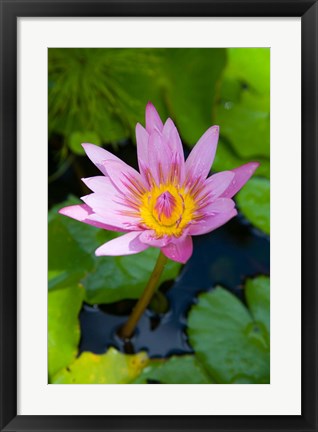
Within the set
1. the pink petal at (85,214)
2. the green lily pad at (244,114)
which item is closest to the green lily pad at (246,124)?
the green lily pad at (244,114)

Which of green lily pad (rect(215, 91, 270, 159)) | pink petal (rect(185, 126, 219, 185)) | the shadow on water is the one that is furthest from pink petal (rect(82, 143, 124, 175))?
green lily pad (rect(215, 91, 270, 159))

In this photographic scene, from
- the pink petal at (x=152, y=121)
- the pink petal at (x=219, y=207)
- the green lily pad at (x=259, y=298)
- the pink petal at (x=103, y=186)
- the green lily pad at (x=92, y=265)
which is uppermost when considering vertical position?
the pink petal at (x=152, y=121)

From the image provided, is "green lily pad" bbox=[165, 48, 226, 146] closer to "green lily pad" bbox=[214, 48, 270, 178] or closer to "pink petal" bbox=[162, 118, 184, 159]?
"green lily pad" bbox=[214, 48, 270, 178]

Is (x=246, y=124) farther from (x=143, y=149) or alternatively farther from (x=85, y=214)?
(x=85, y=214)

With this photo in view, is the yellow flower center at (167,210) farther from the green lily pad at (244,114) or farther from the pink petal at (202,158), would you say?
the green lily pad at (244,114)

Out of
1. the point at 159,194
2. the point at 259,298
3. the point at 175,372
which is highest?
the point at 159,194

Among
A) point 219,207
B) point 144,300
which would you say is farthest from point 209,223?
point 144,300
